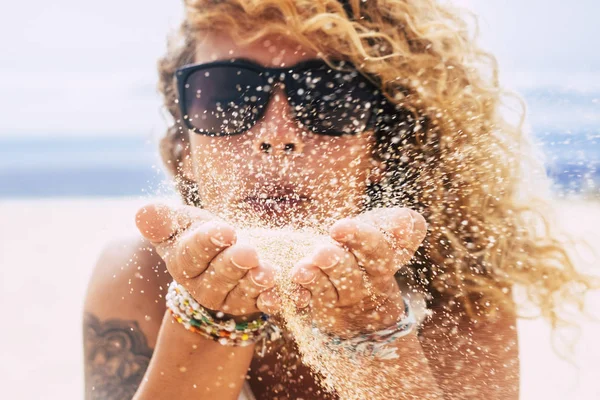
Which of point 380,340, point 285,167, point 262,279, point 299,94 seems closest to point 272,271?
point 262,279

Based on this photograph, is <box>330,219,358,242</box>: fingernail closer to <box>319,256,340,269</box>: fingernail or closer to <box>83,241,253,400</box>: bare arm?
<box>319,256,340,269</box>: fingernail

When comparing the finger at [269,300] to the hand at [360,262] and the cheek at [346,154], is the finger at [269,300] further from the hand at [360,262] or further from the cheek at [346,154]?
the cheek at [346,154]

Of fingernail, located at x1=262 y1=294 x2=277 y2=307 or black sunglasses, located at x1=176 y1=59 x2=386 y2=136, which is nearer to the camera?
fingernail, located at x1=262 y1=294 x2=277 y2=307

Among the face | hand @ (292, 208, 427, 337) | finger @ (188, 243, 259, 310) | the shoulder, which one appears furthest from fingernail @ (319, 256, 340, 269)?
the shoulder

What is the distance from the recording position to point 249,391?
1.72 m

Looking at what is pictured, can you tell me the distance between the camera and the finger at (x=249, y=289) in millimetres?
1021

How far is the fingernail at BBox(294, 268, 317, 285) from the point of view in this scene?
1.03m

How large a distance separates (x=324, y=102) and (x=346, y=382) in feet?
2.41

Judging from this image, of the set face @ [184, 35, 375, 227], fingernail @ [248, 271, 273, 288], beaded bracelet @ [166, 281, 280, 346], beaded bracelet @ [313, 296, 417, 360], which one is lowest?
beaded bracelet @ [313, 296, 417, 360]

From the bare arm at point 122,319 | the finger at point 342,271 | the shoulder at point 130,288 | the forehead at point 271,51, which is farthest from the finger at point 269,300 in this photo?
the shoulder at point 130,288

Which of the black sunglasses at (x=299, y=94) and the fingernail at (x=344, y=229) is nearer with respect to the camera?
the fingernail at (x=344, y=229)

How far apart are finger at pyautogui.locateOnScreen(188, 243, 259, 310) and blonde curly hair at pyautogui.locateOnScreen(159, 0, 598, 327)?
66cm

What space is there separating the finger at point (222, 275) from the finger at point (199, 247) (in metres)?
0.01

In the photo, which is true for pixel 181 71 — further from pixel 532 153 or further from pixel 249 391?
pixel 532 153
